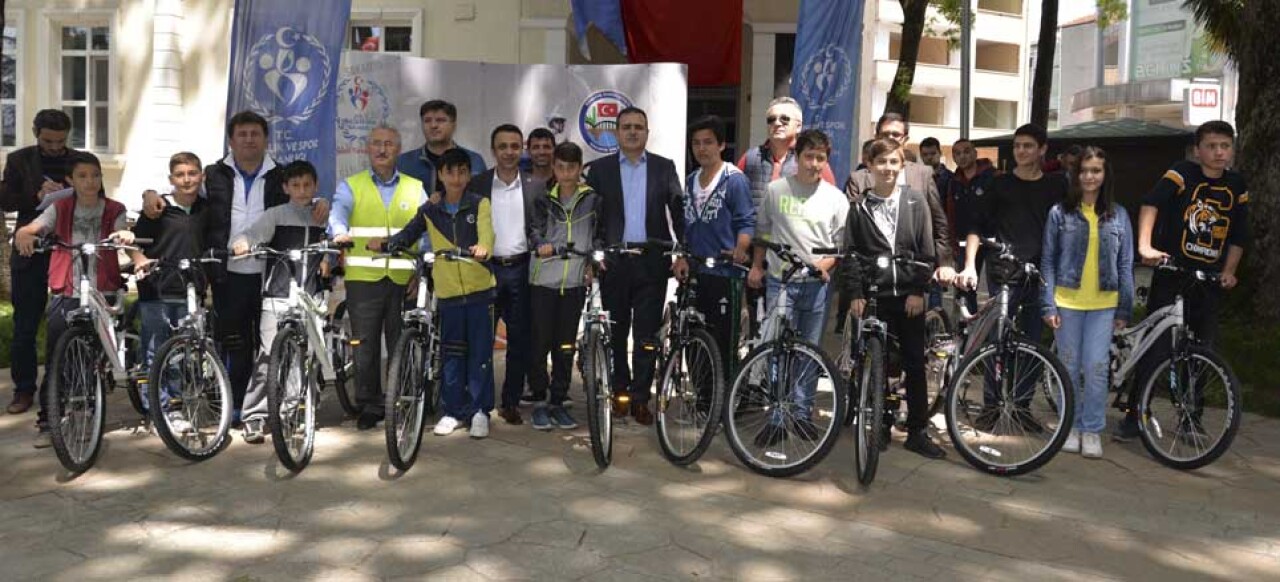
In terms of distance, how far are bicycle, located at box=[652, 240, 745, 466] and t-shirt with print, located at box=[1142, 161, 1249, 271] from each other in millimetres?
2619

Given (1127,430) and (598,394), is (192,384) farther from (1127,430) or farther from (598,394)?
(1127,430)

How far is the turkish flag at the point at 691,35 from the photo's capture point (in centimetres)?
1579

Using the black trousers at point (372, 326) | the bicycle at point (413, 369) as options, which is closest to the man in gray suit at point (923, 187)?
the bicycle at point (413, 369)

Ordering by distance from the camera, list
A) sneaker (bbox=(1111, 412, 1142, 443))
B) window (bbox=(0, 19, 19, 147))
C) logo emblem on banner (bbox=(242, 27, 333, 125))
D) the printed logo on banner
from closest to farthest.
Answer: sneaker (bbox=(1111, 412, 1142, 443)) < logo emblem on banner (bbox=(242, 27, 333, 125)) < the printed logo on banner < window (bbox=(0, 19, 19, 147))

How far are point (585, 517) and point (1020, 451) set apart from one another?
8.13ft

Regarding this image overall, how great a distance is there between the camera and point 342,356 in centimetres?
724

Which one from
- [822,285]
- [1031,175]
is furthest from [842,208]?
[1031,175]

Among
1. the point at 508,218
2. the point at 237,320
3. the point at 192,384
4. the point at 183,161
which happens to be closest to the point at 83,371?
the point at 192,384

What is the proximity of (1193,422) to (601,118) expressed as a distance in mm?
6199

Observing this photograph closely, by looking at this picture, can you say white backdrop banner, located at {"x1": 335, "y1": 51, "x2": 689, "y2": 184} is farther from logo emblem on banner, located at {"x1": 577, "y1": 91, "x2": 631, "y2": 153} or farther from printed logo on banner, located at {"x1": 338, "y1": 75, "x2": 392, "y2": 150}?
printed logo on banner, located at {"x1": 338, "y1": 75, "x2": 392, "y2": 150}

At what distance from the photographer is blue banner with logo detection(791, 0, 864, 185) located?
Result: 9859 millimetres

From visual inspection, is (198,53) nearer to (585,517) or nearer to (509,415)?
(509,415)

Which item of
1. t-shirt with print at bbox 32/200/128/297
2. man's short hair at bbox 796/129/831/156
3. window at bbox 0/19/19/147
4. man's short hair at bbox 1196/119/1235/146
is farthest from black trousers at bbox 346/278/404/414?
window at bbox 0/19/19/147

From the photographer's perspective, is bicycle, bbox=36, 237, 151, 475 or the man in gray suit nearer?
bicycle, bbox=36, 237, 151, 475
